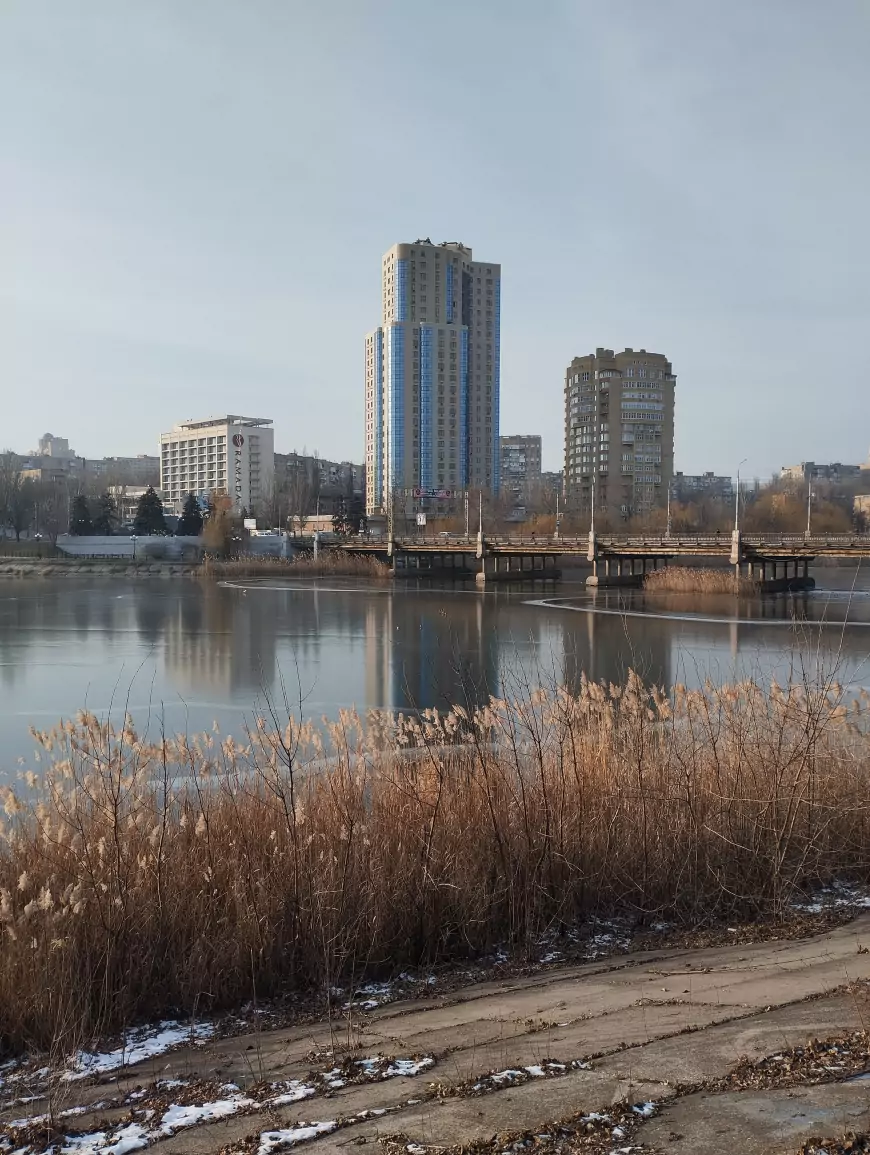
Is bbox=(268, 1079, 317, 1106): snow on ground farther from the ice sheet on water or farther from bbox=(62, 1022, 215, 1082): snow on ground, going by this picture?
bbox=(62, 1022, 215, 1082): snow on ground

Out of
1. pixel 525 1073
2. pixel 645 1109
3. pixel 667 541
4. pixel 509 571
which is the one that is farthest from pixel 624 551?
pixel 645 1109

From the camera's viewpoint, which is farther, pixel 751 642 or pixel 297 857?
pixel 751 642

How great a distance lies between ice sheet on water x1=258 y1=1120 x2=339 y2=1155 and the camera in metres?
3.37

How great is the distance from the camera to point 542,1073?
3775mm

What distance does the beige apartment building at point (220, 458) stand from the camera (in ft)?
511

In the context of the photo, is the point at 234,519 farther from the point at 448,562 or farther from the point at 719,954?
the point at 719,954

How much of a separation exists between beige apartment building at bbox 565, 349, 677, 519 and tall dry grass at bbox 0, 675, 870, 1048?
126544 millimetres

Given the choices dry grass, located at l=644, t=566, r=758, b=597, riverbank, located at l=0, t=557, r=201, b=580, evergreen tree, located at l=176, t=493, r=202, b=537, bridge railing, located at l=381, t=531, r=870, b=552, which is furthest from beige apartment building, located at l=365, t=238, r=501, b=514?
dry grass, located at l=644, t=566, r=758, b=597

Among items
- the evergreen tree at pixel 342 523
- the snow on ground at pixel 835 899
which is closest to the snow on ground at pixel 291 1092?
the snow on ground at pixel 835 899

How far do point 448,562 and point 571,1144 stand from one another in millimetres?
92758

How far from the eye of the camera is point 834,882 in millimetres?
7004

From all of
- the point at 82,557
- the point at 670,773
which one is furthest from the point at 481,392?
the point at 670,773

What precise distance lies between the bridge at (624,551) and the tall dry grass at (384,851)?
48642 mm

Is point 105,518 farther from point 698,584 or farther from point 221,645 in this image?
point 221,645
